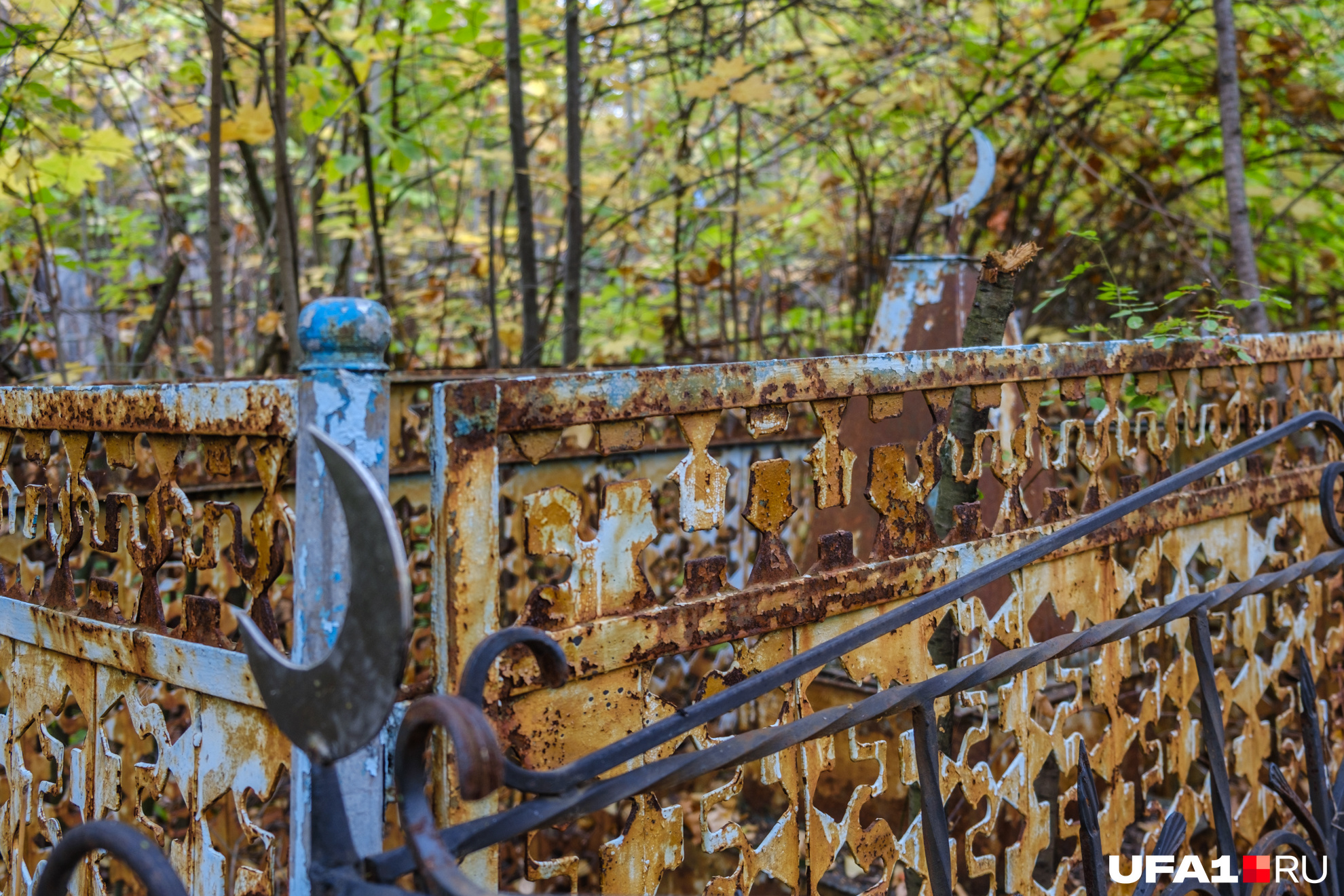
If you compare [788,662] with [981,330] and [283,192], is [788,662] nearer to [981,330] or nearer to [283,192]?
[981,330]

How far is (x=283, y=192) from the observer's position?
3.46 meters

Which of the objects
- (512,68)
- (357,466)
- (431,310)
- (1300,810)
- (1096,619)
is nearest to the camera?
(357,466)

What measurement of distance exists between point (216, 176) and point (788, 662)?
3.31m

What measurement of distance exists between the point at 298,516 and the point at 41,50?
3266 mm

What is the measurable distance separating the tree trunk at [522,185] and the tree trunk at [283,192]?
0.84 meters

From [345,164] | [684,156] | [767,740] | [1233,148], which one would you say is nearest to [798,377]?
[767,740]

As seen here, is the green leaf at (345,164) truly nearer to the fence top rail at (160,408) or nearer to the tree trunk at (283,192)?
the tree trunk at (283,192)

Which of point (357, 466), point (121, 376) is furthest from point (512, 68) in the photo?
point (357, 466)

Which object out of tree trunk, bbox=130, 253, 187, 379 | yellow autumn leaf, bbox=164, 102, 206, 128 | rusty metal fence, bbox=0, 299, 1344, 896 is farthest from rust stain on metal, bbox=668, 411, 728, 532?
tree trunk, bbox=130, 253, 187, 379

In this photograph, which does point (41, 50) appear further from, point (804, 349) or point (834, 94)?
point (804, 349)

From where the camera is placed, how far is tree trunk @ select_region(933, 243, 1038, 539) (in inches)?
76.2

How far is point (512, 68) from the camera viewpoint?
387cm

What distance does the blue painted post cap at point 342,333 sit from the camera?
1007 mm

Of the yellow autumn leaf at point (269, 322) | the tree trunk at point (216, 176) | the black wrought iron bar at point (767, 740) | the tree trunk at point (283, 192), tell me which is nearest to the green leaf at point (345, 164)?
the tree trunk at point (283, 192)
